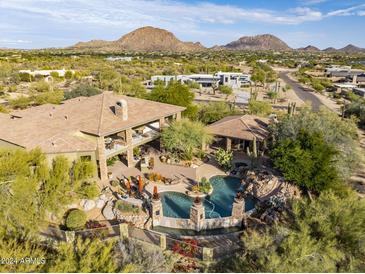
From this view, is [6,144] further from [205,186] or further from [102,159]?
[205,186]

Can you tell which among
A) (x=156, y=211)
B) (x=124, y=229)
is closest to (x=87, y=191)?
(x=124, y=229)

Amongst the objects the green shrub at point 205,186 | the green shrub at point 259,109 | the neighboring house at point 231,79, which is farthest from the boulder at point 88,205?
the neighboring house at point 231,79

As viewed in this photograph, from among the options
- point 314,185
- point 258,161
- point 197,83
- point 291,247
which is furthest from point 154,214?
point 197,83

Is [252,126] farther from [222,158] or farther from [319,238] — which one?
[319,238]

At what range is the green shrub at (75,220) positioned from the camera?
53.8 ft

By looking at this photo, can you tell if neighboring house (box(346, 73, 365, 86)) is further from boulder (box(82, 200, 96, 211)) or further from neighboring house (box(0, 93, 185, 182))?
boulder (box(82, 200, 96, 211))

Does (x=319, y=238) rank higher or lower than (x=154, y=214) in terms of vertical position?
higher

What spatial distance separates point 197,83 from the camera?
76500mm

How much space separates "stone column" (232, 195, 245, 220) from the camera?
671 inches

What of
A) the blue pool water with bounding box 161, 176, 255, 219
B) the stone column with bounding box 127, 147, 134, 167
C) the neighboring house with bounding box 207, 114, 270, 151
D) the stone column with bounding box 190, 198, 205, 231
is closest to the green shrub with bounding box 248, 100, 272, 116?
the neighboring house with bounding box 207, 114, 270, 151

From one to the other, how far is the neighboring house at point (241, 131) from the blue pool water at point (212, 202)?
6.02 metres

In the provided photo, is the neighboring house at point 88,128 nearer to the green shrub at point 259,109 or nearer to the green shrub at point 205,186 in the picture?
the green shrub at point 205,186

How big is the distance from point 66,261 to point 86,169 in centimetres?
775

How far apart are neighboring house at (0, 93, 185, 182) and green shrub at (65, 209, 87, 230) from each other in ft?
19.1
